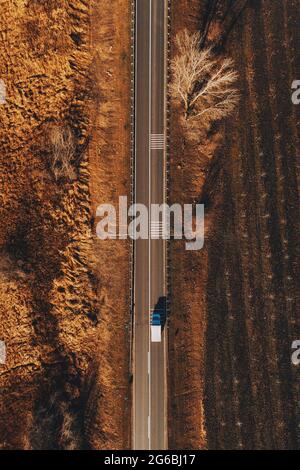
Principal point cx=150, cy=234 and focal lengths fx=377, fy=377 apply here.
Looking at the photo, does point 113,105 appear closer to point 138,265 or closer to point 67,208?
point 67,208

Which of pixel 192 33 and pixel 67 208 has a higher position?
pixel 192 33

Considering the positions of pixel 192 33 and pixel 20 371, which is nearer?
pixel 20 371

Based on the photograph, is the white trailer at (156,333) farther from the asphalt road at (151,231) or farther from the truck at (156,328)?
the asphalt road at (151,231)

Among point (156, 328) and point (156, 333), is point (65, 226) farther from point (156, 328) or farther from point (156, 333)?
point (156, 333)

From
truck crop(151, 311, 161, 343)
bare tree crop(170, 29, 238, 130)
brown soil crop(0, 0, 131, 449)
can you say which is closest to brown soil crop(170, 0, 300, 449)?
bare tree crop(170, 29, 238, 130)
